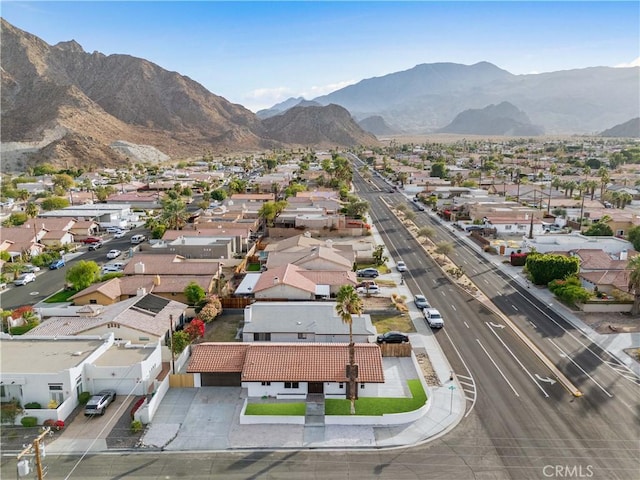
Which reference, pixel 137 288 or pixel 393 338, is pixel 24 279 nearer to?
pixel 137 288

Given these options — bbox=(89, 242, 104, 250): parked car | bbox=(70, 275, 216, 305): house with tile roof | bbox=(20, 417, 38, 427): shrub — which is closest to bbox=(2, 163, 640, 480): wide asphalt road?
bbox=(20, 417, 38, 427): shrub

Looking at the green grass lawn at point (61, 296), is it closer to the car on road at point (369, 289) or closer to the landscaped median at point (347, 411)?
the landscaped median at point (347, 411)

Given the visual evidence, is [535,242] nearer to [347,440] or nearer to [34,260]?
[347,440]

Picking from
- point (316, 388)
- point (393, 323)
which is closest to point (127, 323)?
point (316, 388)

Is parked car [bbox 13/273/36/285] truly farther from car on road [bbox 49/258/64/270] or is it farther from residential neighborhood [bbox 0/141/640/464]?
car on road [bbox 49/258/64/270]

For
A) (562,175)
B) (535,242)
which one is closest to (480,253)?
(535,242)

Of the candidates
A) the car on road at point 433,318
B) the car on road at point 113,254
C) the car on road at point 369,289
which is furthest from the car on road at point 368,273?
the car on road at point 113,254

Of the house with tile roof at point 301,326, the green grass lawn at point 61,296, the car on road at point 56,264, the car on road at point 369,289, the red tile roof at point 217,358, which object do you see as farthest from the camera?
the car on road at point 56,264
